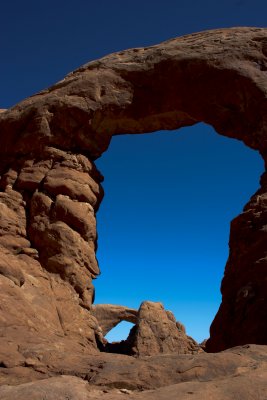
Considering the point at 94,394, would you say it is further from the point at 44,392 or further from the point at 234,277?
the point at 234,277

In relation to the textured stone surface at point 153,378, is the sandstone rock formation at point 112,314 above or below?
above

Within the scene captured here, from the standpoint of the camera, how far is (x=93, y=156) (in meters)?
11.1

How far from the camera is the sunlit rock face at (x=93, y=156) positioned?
760 cm

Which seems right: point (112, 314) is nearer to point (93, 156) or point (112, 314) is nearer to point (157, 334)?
point (157, 334)

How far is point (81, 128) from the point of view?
10906 mm

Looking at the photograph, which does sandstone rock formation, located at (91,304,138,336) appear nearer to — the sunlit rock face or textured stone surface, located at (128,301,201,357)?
textured stone surface, located at (128,301,201,357)

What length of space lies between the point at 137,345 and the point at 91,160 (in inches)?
354

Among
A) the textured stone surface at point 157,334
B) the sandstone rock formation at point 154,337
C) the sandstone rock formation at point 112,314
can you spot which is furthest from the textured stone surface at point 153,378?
the sandstone rock formation at point 112,314

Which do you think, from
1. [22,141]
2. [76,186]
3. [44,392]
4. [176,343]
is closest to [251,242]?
[76,186]

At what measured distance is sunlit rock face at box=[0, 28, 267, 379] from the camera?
7598 millimetres

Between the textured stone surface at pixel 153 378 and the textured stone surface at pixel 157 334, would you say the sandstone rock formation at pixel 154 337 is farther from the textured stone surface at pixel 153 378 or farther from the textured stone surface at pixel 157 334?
the textured stone surface at pixel 153 378

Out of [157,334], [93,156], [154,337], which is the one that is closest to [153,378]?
[93,156]

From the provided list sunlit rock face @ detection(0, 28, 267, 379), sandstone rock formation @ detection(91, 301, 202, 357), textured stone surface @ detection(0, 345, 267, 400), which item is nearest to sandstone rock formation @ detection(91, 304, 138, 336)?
sandstone rock formation @ detection(91, 301, 202, 357)

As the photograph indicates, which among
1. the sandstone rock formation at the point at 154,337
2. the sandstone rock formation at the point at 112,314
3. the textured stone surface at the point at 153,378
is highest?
the sandstone rock formation at the point at 112,314
